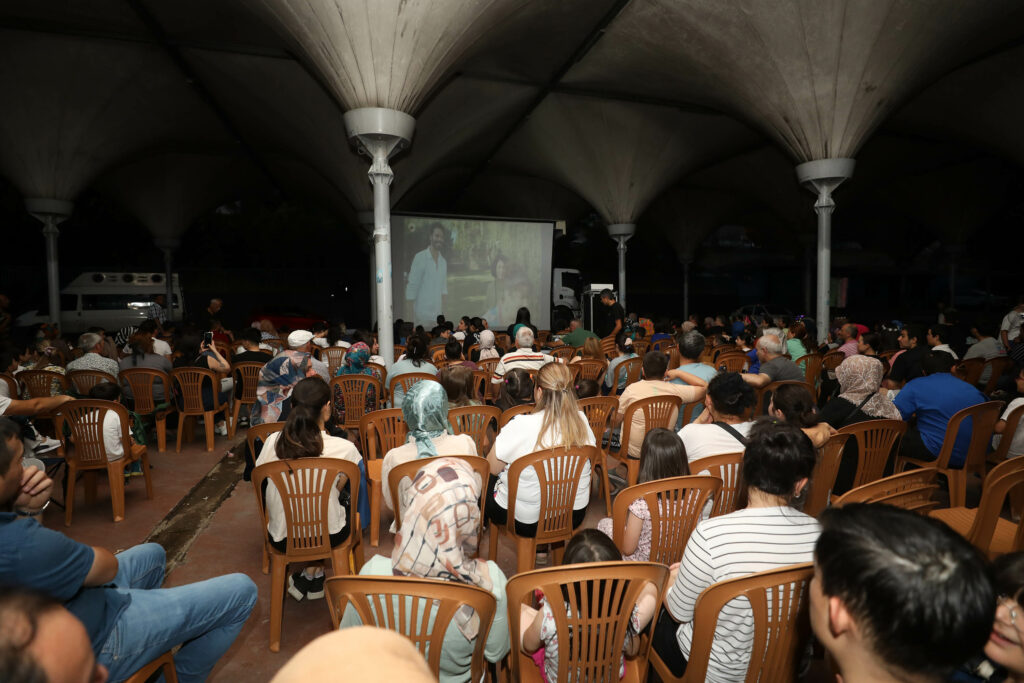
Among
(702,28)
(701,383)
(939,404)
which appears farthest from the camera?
(702,28)

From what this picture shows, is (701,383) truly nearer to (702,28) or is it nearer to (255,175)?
(702,28)

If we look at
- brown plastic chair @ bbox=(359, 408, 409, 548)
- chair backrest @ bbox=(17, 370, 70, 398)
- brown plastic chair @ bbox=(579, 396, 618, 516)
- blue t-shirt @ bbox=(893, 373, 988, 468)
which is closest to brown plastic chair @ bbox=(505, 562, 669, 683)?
brown plastic chair @ bbox=(359, 408, 409, 548)

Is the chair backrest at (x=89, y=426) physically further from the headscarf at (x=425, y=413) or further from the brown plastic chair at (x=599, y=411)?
the brown plastic chair at (x=599, y=411)

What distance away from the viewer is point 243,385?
20.4 feet

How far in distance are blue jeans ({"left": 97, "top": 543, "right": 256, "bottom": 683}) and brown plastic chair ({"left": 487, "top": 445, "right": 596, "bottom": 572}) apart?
1231mm

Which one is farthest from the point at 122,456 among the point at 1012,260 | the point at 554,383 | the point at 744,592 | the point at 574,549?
the point at 1012,260

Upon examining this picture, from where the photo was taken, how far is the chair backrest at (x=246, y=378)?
6082 mm

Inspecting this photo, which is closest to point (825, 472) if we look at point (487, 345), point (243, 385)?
point (487, 345)

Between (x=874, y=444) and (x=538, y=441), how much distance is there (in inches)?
83.5

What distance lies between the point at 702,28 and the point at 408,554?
9.32m

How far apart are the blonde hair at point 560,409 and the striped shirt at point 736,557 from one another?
1.15m

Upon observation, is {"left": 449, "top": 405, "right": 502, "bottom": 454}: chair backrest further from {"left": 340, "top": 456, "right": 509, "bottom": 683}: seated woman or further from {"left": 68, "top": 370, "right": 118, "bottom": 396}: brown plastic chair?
{"left": 68, "top": 370, "right": 118, "bottom": 396}: brown plastic chair

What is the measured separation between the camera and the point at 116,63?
1039 centimetres

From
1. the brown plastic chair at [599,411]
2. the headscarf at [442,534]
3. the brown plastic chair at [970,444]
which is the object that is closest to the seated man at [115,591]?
the headscarf at [442,534]
